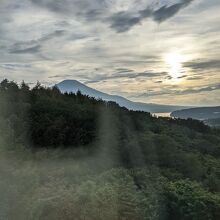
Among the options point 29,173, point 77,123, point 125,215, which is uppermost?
point 77,123

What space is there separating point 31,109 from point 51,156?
4.06m

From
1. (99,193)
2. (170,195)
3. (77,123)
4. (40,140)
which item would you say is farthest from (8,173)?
(77,123)

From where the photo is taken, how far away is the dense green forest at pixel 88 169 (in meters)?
9.82

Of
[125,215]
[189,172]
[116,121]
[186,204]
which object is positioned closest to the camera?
[125,215]

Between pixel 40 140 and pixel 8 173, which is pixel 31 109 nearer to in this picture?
pixel 40 140

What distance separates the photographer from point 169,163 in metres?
16.4

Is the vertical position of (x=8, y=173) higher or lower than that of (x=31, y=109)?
lower

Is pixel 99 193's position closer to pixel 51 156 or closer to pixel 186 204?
pixel 186 204

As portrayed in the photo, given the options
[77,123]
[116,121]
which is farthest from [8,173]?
[116,121]

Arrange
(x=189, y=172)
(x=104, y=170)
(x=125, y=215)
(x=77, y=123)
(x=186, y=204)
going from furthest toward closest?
(x=77, y=123)
(x=189, y=172)
(x=104, y=170)
(x=186, y=204)
(x=125, y=215)

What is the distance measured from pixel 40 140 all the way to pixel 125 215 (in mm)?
7431

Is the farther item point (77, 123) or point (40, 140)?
point (77, 123)

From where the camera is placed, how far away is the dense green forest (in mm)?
9820

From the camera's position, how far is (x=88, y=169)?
1352cm
